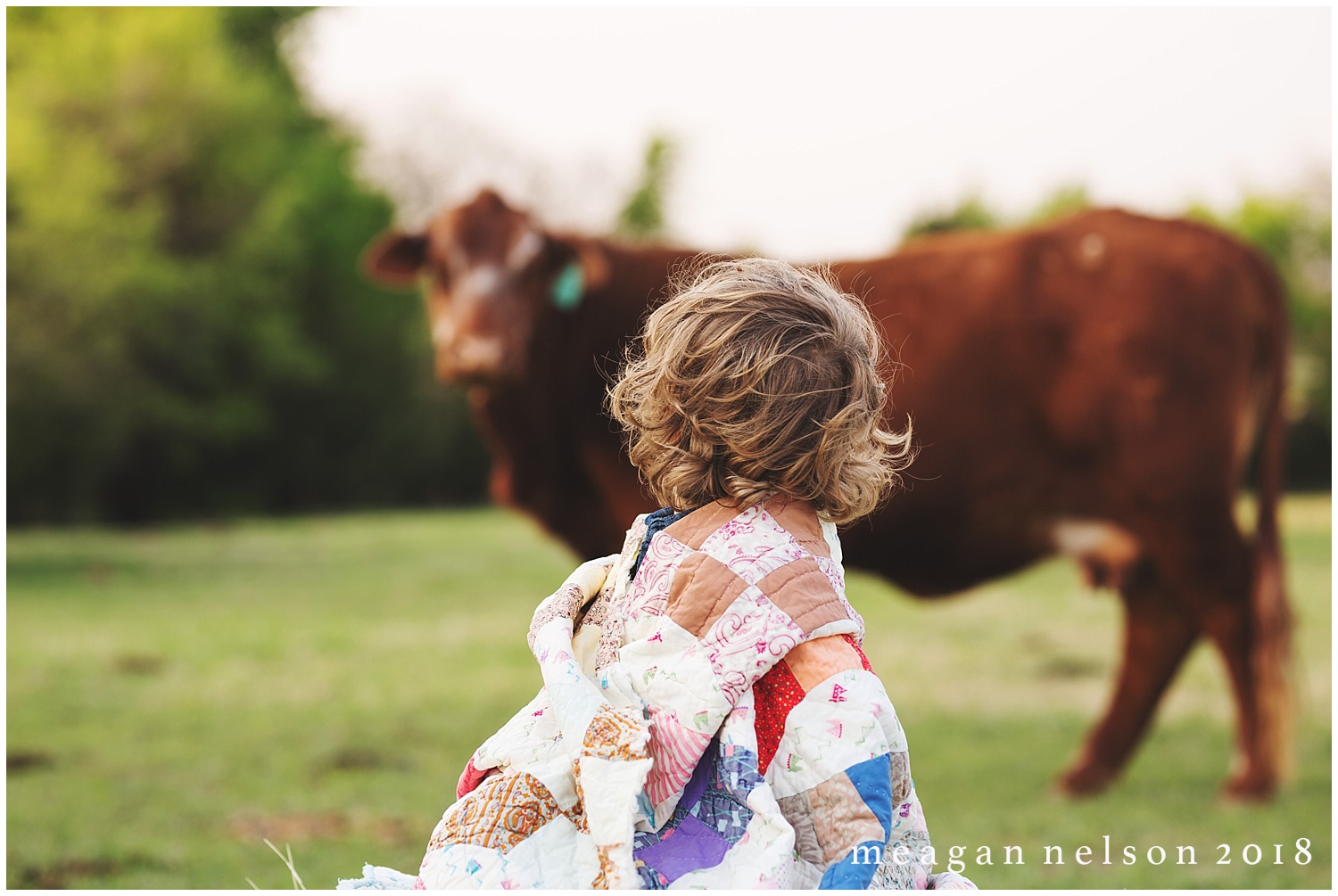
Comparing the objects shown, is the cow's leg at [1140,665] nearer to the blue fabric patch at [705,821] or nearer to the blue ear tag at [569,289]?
the blue ear tag at [569,289]

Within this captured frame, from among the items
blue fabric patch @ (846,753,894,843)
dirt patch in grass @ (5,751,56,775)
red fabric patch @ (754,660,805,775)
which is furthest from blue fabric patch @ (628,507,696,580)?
dirt patch in grass @ (5,751,56,775)

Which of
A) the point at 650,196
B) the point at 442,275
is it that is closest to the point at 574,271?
the point at 442,275

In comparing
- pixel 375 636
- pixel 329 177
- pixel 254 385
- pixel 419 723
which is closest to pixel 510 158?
pixel 329 177

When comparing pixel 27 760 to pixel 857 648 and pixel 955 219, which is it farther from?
pixel 955 219

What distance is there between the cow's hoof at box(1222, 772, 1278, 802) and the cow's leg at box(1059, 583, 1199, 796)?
1.03 feet

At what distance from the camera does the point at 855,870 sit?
45.1 inches

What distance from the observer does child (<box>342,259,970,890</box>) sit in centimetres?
120

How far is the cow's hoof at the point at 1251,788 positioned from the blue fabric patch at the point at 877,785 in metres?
3.09

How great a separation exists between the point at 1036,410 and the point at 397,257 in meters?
2.21

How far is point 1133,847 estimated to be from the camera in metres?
3.28

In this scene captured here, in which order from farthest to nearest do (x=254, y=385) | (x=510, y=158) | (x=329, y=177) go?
1. (x=510, y=158)
2. (x=329, y=177)
3. (x=254, y=385)

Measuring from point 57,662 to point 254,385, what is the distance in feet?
45.0

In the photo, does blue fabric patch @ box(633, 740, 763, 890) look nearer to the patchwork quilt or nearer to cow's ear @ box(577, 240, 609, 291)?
the patchwork quilt

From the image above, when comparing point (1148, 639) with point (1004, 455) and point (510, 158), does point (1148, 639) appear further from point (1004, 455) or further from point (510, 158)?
point (510, 158)
